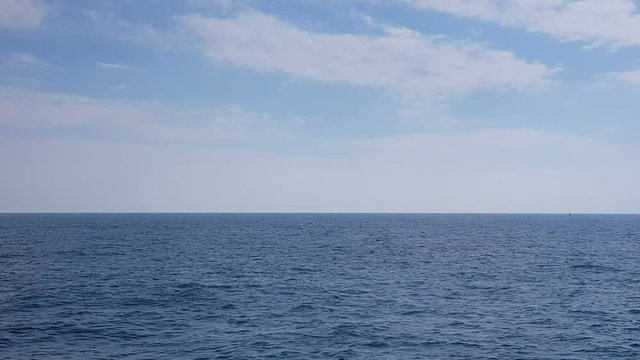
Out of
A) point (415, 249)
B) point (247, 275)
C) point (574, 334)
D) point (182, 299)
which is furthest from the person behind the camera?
point (415, 249)

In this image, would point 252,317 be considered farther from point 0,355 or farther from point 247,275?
point 247,275

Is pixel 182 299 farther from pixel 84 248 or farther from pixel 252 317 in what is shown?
pixel 84 248

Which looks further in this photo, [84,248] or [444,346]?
[84,248]

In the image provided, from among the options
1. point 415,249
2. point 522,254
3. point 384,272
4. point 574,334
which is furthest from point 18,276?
point 522,254

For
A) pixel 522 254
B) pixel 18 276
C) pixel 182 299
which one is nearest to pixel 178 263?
pixel 18 276

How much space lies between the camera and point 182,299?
182ft

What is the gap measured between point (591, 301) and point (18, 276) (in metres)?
→ 70.1

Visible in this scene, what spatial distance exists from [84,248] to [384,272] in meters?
67.9

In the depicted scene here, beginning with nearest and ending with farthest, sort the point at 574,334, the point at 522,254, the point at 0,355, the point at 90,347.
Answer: the point at 0,355 < the point at 90,347 < the point at 574,334 < the point at 522,254

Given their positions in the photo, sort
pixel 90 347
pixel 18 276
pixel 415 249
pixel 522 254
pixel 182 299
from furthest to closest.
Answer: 1. pixel 415 249
2. pixel 522 254
3. pixel 18 276
4. pixel 182 299
5. pixel 90 347

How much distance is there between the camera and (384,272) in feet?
254

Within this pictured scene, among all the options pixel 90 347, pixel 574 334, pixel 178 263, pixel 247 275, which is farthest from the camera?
pixel 178 263

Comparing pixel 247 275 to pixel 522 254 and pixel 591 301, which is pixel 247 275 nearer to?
pixel 591 301

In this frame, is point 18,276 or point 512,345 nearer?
point 512,345
